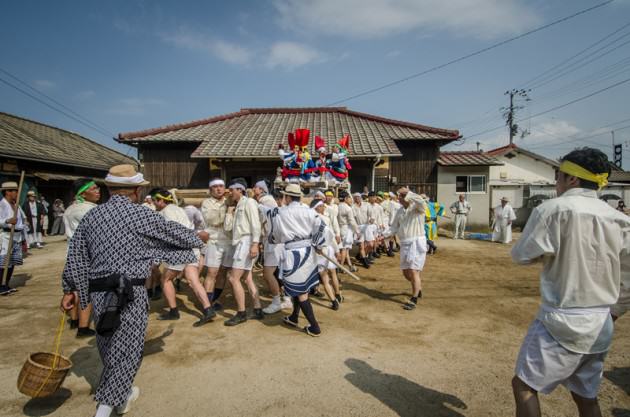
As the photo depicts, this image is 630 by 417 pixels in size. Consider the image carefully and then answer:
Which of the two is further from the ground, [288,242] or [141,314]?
[288,242]

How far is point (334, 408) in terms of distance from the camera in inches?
109

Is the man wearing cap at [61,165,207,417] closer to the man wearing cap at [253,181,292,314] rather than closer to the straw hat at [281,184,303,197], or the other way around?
the straw hat at [281,184,303,197]

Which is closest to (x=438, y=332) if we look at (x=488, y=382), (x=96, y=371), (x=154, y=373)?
(x=488, y=382)

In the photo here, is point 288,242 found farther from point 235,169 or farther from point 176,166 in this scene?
point 176,166

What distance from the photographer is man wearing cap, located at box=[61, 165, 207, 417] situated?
244 centimetres

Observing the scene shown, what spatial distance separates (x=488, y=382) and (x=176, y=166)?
47.1 ft

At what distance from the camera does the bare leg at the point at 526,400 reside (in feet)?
6.32

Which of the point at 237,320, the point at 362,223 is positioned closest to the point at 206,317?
the point at 237,320

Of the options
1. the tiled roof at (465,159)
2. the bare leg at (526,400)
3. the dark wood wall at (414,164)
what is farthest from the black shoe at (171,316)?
the tiled roof at (465,159)

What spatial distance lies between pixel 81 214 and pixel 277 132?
37.8 feet

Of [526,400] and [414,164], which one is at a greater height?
[414,164]

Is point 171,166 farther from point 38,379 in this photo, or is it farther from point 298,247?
point 38,379

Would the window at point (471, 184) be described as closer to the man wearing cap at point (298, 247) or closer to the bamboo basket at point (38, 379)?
the man wearing cap at point (298, 247)

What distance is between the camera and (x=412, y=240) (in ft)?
17.4
